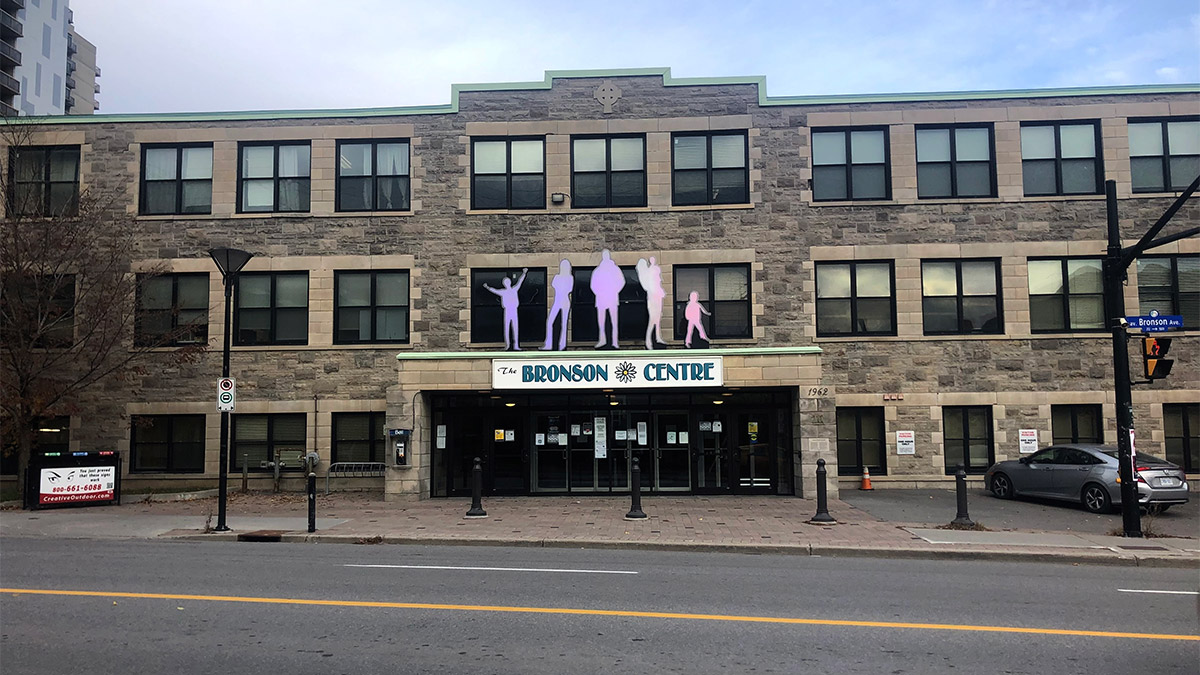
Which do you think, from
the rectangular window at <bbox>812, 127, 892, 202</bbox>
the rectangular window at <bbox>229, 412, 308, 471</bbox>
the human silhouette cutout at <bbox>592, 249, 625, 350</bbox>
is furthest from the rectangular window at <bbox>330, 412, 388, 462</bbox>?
the rectangular window at <bbox>812, 127, 892, 202</bbox>

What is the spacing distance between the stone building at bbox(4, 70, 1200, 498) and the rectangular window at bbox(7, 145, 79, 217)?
32 cm

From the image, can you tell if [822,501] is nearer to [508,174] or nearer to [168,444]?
[508,174]

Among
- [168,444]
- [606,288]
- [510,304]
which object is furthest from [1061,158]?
[168,444]

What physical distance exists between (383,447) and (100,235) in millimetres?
8975

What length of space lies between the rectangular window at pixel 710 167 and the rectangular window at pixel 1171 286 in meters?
10.4

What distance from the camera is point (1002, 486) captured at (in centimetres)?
1964

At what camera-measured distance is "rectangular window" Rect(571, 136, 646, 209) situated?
74.4ft

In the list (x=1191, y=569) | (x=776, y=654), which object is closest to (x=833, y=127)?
(x=1191, y=569)

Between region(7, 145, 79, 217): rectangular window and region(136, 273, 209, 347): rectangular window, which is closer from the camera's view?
region(136, 273, 209, 347): rectangular window

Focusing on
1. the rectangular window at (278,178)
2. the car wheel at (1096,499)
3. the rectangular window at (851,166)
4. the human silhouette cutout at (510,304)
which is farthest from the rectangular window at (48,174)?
the car wheel at (1096,499)

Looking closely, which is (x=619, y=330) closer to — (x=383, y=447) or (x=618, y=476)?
(x=618, y=476)

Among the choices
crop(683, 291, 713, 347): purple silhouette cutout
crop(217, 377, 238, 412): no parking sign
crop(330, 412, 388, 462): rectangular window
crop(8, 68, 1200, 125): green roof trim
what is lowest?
crop(330, 412, 388, 462): rectangular window

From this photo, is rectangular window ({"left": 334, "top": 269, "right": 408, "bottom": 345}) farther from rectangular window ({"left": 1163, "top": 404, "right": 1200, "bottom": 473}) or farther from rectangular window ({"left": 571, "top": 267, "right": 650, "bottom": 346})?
rectangular window ({"left": 1163, "top": 404, "right": 1200, "bottom": 473})

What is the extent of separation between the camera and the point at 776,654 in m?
6.93
